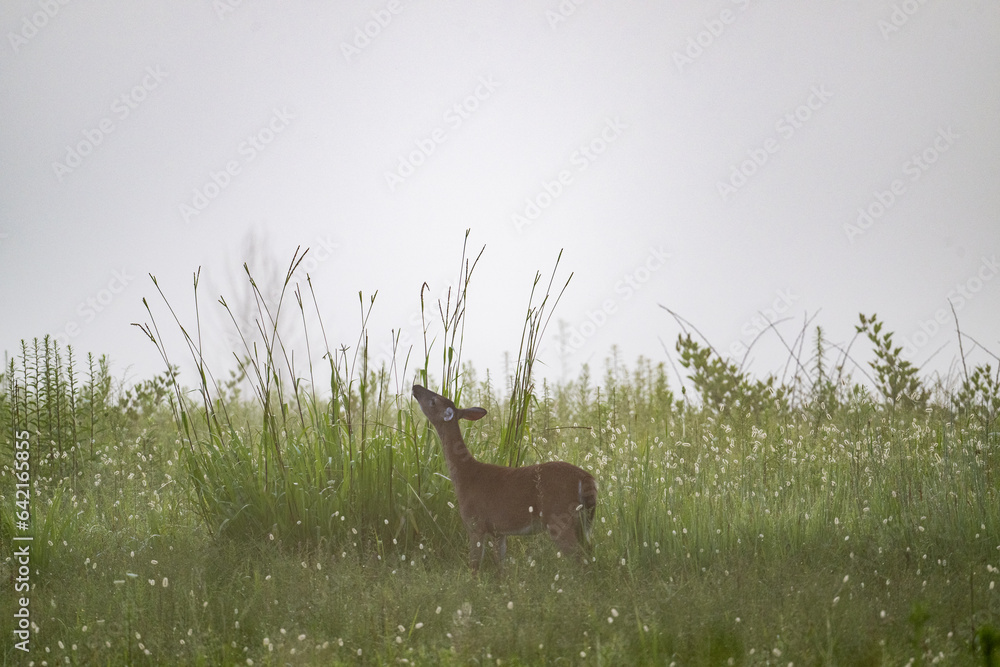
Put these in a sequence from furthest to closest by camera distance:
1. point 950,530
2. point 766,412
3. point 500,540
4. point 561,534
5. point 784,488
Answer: point 766,412 < point 784,488 < point 950,530 < point 500,540 < point 561,534

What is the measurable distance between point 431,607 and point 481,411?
1145mm

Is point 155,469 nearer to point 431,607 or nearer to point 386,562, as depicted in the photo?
point 386,562

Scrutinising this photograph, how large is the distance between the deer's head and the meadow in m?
0.58

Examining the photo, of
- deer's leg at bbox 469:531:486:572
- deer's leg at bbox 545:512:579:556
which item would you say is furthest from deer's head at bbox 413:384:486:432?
deer's leg at bbox 545:512:579:556

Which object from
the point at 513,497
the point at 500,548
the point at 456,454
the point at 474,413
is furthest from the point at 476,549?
the point at 474,413

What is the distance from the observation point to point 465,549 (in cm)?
550

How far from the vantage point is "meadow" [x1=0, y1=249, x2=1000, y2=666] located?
4.02 m

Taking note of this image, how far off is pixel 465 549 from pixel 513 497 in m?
0.94

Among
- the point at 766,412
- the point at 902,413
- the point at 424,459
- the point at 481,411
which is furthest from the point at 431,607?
the point at 902,413

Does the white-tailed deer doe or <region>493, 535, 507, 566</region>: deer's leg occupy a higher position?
the white-tailed deer doe

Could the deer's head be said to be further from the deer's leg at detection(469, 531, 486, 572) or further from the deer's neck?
the deer's leg at detection(469, 531, 486, 572)

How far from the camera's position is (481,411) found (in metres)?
4.87

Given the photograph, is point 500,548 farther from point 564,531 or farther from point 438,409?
point 438,409

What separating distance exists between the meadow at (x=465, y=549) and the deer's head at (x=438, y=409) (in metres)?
0.58
